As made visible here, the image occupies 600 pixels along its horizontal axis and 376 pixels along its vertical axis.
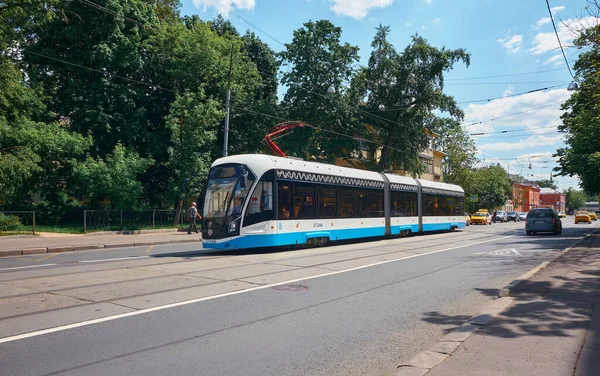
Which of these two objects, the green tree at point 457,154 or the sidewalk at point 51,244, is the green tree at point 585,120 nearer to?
the sidewalk at point 51,244

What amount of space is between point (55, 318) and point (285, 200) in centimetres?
982

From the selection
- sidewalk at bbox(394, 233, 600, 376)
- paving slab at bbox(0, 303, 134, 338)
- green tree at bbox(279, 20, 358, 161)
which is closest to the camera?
sidewalk at bbox(394, 233, 600, 376)

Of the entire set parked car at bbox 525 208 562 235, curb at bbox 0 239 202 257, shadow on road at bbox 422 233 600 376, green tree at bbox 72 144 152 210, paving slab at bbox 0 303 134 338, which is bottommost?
shadow on road at bbox 422 233 600 376

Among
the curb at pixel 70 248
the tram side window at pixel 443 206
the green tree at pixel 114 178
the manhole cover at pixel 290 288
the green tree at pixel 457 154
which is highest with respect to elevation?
the green tree at pixel 457 154

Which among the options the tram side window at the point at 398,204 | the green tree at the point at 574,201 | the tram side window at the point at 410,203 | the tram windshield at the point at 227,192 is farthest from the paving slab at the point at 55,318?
the green tree at the point at 574,201

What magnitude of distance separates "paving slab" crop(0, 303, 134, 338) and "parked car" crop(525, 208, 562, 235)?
86.0 feet

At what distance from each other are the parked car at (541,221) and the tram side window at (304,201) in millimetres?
16876

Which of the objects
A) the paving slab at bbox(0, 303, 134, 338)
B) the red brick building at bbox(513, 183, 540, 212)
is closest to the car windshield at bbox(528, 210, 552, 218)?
the paving slab at bbox(0, 303, 134, 338)

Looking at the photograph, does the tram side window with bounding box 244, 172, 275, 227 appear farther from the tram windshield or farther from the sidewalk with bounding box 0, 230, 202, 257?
the sidewalk with bounding box 0, 230, 202, 257

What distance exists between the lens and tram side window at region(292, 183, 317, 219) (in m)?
16.3

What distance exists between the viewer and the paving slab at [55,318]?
6000mm

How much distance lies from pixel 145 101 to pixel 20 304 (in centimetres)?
2705

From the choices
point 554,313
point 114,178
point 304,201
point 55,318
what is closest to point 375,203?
point 304,201

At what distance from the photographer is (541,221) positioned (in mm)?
27297
